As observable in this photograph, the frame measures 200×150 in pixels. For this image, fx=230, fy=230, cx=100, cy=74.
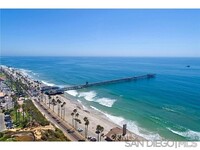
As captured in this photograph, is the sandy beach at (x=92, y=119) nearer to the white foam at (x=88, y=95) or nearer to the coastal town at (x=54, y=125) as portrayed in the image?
the coastal town at (x=54, y=125)

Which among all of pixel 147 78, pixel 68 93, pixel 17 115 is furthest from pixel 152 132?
pixel 147 78

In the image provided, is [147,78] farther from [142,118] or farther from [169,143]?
[169,143]

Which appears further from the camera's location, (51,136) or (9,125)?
(9,125)

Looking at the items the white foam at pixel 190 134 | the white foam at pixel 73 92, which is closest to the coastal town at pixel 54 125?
the white foam at pixel 190 134

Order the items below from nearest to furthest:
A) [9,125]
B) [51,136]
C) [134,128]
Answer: [51,136] < [9,125] < [134,128]

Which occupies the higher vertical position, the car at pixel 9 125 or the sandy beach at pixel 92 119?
the car at pixel 9 125

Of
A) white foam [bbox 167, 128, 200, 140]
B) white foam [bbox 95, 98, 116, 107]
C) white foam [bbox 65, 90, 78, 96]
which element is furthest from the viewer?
white foam [bbox 65, 90, 78, 96]

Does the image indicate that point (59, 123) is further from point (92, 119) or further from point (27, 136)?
point (27, 136)

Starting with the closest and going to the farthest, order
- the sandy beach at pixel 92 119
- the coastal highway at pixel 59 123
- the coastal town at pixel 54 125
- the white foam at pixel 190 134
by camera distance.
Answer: the coastal town at pixel 54 125 < the coastal highway at pixel 59 123 < the white foam at pixel 190 134 < the sandy beach at pixel 92 119

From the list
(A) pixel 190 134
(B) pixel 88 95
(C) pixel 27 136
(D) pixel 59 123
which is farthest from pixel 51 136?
(B) pixel 88 95

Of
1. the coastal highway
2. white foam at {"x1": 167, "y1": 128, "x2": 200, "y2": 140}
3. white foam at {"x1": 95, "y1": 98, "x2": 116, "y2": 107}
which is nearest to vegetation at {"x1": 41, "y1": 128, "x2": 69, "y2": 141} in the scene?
the coastal highway

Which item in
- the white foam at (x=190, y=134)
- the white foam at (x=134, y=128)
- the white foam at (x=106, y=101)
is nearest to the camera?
the white foam at (x=190, y=134)

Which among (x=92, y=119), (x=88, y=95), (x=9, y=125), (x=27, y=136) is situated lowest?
(x=92, y=119)

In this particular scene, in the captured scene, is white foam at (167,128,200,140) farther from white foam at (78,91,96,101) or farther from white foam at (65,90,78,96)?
white foam at (65,90,78,96)
